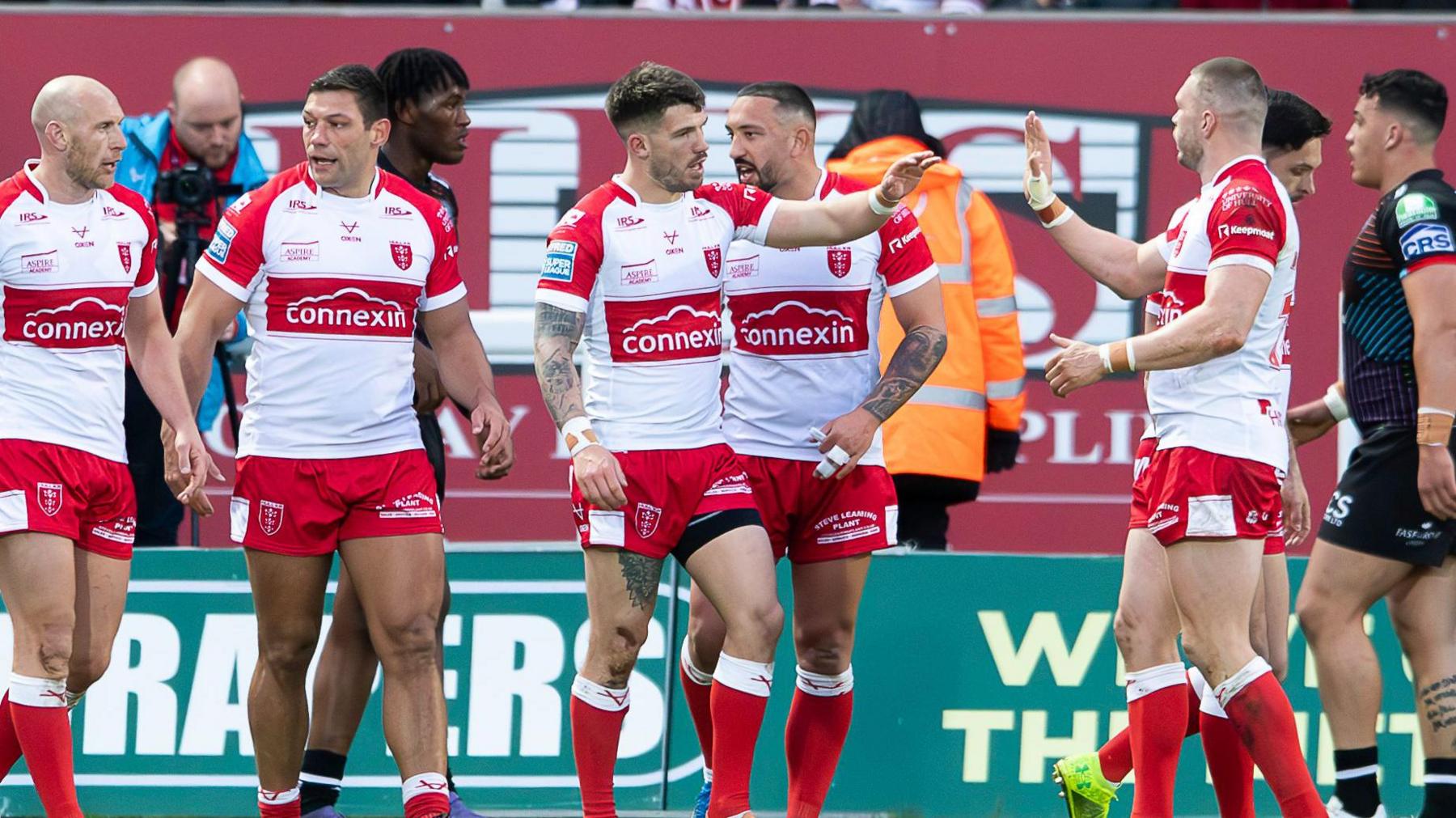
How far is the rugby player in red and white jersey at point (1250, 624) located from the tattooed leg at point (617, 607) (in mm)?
1461

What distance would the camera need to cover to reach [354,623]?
6.39m

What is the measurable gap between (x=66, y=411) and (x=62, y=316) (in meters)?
0.29

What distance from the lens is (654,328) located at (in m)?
5.85

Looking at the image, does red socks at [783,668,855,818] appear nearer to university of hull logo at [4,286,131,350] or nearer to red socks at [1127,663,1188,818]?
red socks at [1127,663,1188,818]

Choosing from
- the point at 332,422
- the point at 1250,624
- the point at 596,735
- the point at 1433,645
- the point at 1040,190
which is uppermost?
the point at 1040,190

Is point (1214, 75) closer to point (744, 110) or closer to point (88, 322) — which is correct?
point (744, 110)

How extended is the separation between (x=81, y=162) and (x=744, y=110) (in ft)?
6.91

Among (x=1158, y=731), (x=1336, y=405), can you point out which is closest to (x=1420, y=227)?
(x=1336, y=405)

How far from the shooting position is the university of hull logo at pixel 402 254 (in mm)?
5852

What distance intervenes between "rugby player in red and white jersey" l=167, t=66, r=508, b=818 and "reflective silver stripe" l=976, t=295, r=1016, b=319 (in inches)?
94.1

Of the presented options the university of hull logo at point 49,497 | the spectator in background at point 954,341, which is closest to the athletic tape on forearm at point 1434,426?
the spectator in background at point 954,341

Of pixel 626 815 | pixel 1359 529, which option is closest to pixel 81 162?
pixel 626 815

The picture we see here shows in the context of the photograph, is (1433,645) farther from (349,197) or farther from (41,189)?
(41,189)

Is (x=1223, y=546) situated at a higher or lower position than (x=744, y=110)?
lower
